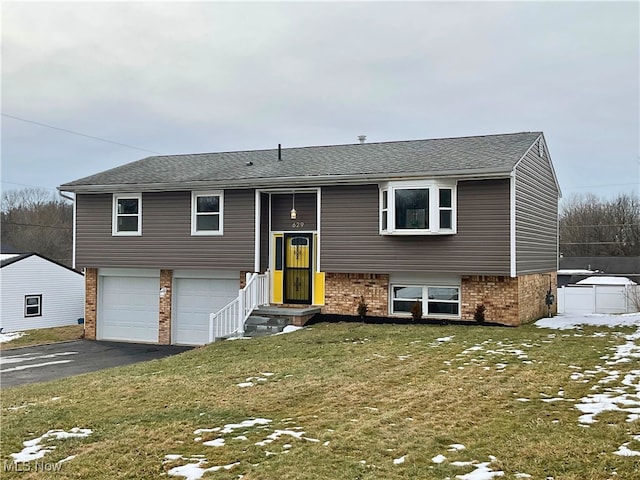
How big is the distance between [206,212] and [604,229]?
40852mm

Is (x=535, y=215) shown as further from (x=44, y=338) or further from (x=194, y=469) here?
(x=44, y=338)

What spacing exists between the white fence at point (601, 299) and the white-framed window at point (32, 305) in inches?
958

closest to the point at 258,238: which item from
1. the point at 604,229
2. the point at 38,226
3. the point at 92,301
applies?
the point at 92,301

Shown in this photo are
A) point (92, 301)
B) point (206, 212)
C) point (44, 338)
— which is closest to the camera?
point (206, 212)

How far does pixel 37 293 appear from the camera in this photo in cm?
3005

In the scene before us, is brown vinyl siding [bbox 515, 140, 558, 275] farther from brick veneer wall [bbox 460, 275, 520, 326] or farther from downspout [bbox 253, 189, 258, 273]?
downspout [bbox 253, 189, 258, 273]

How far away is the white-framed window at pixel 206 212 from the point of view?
17922mm

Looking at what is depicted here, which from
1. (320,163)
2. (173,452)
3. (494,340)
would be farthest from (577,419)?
(320,163)

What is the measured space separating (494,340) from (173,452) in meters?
8.04

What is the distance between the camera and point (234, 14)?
15.5m

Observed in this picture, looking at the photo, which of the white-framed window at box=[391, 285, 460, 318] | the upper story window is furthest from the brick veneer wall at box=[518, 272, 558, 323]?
the upper story window

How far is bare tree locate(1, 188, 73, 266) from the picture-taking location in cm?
5053

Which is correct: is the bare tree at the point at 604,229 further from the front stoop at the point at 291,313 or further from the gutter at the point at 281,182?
the front stoop at the point at 291,313

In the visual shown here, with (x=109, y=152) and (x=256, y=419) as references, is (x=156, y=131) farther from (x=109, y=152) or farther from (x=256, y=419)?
(x=256, y=419)
